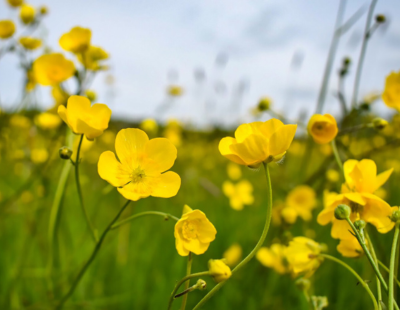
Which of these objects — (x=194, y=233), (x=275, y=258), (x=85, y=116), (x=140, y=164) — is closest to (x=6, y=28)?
(x=85, y=116)

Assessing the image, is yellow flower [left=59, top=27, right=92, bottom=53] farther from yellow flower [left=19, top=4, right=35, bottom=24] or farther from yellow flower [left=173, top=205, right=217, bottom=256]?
yellow flower [left=173, top=205, right=217, bottom=256]

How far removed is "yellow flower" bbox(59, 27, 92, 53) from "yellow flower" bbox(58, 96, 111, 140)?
56 centimetres

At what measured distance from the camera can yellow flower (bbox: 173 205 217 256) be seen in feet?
2.32

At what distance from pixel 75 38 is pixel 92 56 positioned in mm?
110

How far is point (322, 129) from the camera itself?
943 millimetres

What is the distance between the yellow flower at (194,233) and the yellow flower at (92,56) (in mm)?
900

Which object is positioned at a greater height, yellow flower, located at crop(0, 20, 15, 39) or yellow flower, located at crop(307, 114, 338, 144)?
yellow flower, located at crop(0, 20, 15, 39)

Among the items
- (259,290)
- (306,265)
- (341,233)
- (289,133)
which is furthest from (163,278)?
(289,133)

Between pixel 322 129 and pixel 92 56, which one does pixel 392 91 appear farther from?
pixel 92 56

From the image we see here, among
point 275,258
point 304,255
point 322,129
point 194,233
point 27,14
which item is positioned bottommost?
point 275,258

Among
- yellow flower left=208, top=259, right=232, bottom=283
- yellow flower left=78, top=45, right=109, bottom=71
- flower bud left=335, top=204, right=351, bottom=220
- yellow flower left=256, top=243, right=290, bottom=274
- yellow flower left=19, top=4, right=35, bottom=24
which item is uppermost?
yellow flower left=19, top=4, right=35, bottom=24

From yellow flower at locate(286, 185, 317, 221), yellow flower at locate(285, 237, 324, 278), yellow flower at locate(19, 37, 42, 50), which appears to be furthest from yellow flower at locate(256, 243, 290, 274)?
yellow flower at locate(19, 37, 42, 50)

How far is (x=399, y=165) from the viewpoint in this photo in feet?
15.1

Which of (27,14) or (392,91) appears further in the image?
(27,14)
